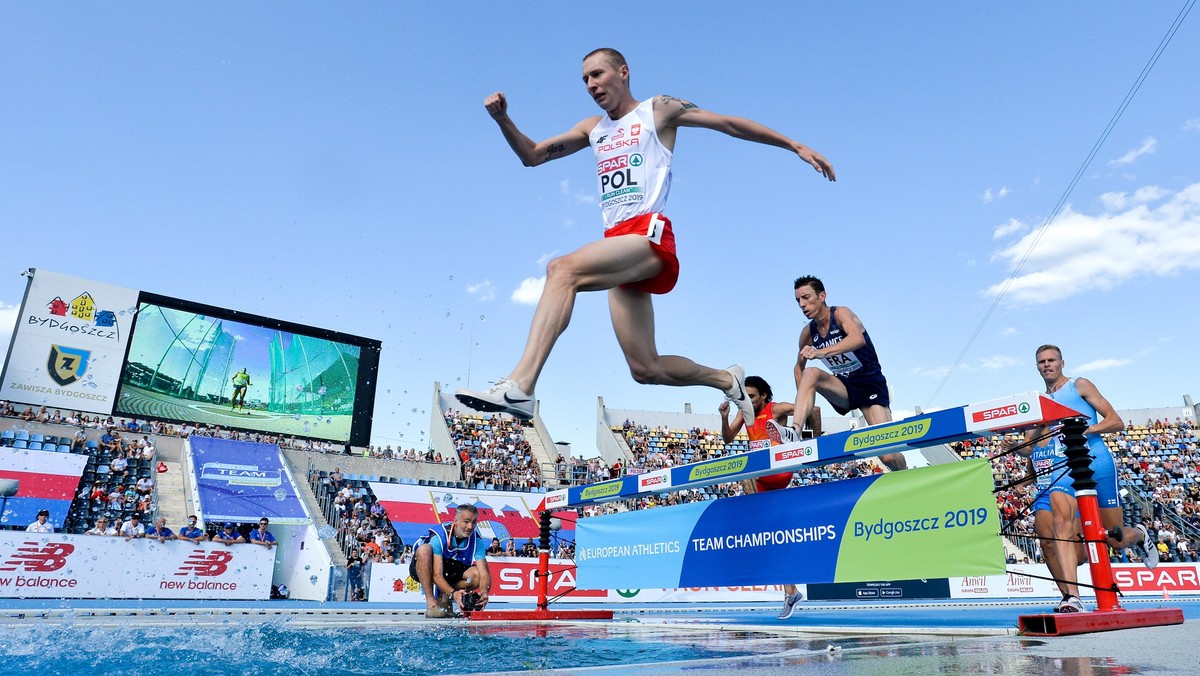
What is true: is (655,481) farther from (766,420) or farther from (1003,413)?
(1003,413)

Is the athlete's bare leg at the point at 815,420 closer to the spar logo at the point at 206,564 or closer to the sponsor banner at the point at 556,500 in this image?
the sponsor banner at the point at 556,500

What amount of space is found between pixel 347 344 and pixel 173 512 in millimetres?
8419

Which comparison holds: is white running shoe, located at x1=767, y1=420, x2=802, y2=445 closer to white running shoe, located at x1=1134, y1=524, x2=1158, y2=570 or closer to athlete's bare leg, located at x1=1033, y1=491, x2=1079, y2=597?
athlete's bare leg, located at x1=1033, y1=491, x2=1079, y2=597

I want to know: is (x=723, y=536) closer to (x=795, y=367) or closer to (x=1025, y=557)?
(x=795, y=367)

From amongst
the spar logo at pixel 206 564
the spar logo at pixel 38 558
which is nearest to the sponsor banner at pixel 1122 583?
the spar logo at pixel 206 564

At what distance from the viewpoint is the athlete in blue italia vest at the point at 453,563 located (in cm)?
777

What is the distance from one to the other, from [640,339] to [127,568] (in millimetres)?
13956

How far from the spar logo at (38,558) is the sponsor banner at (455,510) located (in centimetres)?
867

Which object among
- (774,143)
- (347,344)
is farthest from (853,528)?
(347,344)

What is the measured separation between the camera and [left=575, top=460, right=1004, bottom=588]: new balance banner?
4789 mm

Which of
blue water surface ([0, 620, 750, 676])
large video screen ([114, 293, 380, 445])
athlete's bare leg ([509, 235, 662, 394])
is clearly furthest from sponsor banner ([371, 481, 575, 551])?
athlete's bare leg ([509, 235, 662, 394])

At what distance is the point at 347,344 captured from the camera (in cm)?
2628

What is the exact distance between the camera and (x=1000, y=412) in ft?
14.6

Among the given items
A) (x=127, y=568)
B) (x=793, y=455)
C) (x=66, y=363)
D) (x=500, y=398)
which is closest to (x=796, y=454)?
(x=793, y=455)
